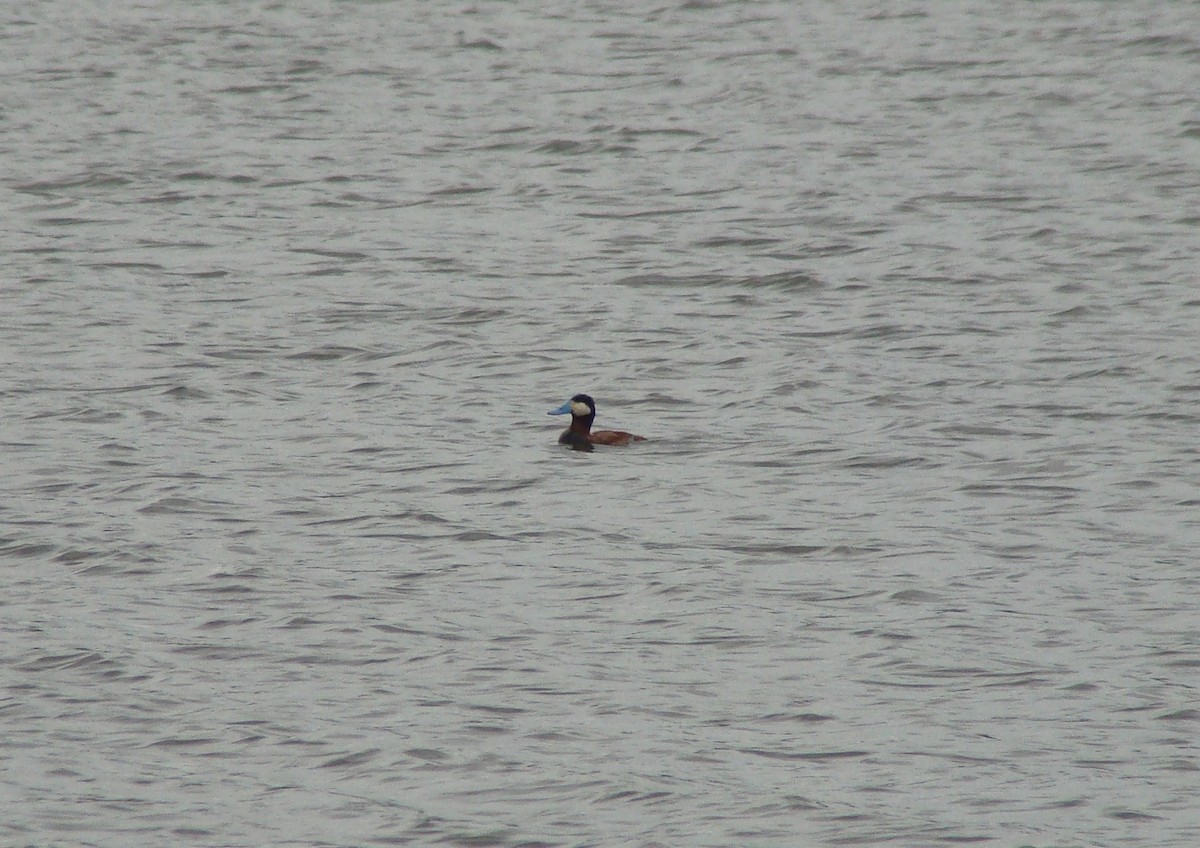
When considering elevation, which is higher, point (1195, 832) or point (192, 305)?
point (192, 305)

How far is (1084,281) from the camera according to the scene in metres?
18.4

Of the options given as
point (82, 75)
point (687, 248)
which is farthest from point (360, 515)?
point (82, 75)

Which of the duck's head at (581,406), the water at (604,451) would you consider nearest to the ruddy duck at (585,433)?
the duck's head at (581,406)

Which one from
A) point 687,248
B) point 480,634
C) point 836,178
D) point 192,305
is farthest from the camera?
point 836,178

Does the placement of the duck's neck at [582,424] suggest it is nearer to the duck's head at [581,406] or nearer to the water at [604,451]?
the duck's head at [581,406]

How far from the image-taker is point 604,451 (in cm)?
1423

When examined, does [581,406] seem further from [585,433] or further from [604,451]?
[604,451]

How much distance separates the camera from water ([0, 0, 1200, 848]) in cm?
922

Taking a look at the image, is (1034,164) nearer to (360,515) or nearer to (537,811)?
(360,515)

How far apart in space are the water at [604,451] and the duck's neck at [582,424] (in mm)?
282

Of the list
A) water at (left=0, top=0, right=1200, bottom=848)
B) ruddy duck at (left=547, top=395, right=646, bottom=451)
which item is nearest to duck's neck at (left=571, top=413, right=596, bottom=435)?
ruddy duck at (left=547, top=395, right=646, bottom=451)

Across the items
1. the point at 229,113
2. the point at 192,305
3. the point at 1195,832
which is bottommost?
the point at 1195,832

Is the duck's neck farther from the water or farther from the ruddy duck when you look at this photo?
the water

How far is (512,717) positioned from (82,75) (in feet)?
64.6
